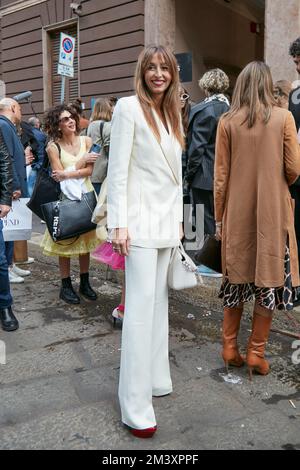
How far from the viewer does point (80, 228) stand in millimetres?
4223

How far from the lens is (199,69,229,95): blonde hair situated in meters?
4.42

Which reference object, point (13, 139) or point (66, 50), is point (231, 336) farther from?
point (66, 50)

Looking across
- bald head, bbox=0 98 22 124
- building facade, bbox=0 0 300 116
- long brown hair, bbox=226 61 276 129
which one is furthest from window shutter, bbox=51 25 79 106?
long brown hair, bbox=226 61 276 129

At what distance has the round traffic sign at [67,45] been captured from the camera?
7555mm

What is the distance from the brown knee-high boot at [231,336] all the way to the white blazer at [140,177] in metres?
0.89

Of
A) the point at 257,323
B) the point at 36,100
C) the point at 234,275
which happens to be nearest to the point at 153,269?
the point at 234,275

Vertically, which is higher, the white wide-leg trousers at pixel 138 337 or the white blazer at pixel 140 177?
the white blazer at pixel 140 177

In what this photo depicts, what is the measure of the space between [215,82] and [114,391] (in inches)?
118

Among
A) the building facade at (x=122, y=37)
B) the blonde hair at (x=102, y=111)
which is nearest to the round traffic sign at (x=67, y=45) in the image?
the building facade at (x=122, y=37)

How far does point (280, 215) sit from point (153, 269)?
0.90 m

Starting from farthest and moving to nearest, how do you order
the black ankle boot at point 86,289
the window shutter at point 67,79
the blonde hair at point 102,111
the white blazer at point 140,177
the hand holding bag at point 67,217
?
1. the window shutter at point 67,79
2. the blonde hair at point 102,111
3. the black ankle boot at point 86,289
4. the hand holding bag at point 67,217
5. the white blazer at point 140,177

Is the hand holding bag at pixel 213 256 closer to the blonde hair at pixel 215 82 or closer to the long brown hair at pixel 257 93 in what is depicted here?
the long brown hair at pixel 257 93

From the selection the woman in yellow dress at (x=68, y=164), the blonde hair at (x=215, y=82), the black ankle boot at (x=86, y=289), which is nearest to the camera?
the woman in yellow dress at (x=68, y=164)

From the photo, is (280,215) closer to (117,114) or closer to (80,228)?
(117,114)
